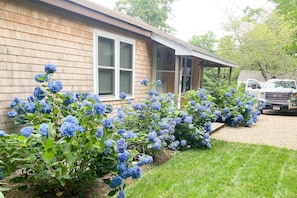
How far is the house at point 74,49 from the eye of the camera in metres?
3.47

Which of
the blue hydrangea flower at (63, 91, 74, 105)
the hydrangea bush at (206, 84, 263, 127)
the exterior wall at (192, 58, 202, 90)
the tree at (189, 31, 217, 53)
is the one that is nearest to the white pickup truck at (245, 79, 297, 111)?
the exterior wall at (192, 58, 202, 90)

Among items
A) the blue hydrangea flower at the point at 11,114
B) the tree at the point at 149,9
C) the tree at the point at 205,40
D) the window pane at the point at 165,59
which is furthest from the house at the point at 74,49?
the tree at the point at 205,40

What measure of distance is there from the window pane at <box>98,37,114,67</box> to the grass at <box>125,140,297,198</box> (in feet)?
8.88

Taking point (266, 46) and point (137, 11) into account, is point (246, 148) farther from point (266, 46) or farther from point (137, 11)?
point (137, 11)

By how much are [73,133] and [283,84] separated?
455 inches

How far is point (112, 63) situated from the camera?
5.41m

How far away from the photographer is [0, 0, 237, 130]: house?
3.47 metres

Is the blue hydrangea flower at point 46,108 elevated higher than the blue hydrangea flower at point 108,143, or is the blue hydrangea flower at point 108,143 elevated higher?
the blue hydrangea flower at point 46,108

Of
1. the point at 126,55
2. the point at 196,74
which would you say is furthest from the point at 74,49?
the point at 196,74

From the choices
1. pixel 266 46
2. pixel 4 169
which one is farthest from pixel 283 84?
pixel 4 169

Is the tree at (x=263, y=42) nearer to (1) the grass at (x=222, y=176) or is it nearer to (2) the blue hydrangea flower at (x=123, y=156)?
(1) the grass at (x=222, y=176)

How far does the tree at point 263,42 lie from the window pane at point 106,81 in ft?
49.6

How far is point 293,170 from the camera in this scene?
344cm

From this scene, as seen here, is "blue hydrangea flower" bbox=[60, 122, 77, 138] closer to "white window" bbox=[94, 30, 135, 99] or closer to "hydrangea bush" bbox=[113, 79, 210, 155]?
"hydrangea bush" bbox=[113, 79, 210, 155]
